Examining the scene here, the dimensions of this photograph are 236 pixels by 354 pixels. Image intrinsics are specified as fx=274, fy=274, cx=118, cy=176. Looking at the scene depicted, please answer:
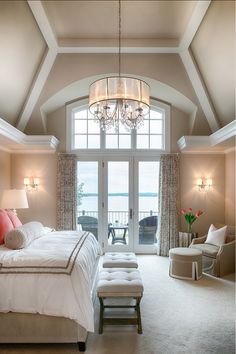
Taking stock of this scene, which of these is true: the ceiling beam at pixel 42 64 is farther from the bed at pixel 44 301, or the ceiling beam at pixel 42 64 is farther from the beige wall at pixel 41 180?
the bed at pixel 44 301

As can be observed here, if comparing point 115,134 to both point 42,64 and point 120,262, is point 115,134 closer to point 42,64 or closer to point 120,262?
point 42,64

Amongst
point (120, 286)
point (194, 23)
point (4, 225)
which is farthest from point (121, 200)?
Result: point (194, 23)

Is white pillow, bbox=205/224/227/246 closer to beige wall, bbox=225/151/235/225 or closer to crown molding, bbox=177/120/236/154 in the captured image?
beige wall, bbox=225/151/235/225

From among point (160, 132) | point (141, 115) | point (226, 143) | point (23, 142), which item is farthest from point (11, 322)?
point (160, 132)

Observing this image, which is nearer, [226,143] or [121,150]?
[226,143]

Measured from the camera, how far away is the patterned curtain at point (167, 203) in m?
6.32

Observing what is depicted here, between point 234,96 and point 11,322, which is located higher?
point 234,96

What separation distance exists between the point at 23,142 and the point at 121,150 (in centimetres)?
220

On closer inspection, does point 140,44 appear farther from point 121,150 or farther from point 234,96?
point 121,150

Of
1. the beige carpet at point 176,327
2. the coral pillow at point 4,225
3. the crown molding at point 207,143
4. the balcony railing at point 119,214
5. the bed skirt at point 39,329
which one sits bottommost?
the beige carpet at point 176,327

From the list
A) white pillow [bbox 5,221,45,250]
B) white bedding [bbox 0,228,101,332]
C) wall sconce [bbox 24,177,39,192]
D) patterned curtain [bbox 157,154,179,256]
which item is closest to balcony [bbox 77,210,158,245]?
patterned curtain [bbox 157,154,179,256]

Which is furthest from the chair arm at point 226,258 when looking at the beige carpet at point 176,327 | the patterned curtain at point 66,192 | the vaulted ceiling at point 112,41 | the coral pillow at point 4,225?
the coral pillow at point 4,225

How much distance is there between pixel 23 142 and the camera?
5.70 meters

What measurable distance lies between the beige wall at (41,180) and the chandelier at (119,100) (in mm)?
3274
